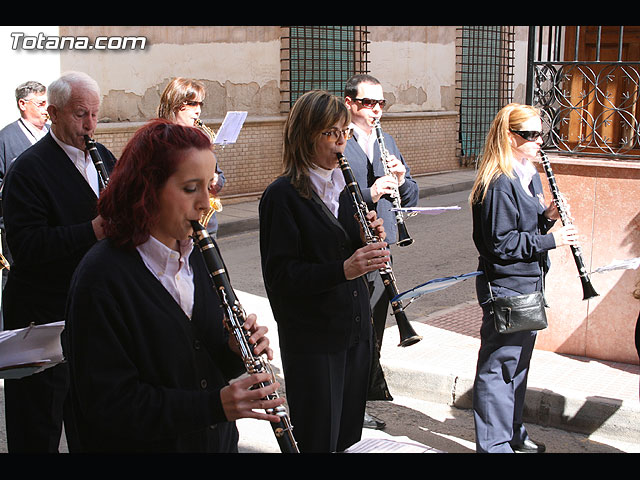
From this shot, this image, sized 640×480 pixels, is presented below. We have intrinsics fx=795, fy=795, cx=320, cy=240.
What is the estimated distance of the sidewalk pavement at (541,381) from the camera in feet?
15.3

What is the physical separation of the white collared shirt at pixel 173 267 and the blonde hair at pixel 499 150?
2.12 metres

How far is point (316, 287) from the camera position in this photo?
316cm

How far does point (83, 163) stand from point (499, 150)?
2025mm

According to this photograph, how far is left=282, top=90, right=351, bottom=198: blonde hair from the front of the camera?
331 cm

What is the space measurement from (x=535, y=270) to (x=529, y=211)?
311 millimetres

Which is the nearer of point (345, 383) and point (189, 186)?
point (189, 186)

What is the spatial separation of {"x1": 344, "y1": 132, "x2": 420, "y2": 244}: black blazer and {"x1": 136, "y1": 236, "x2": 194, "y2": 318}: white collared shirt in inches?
96.6

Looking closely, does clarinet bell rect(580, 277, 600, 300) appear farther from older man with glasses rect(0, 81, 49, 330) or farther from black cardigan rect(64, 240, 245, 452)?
older man with glasses rect(0, 81, 49, 330)

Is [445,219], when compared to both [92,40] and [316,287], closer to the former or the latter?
[92,40]

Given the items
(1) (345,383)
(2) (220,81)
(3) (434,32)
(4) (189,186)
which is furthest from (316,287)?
(3) (434,32)

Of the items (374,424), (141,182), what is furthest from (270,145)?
(141,182)
